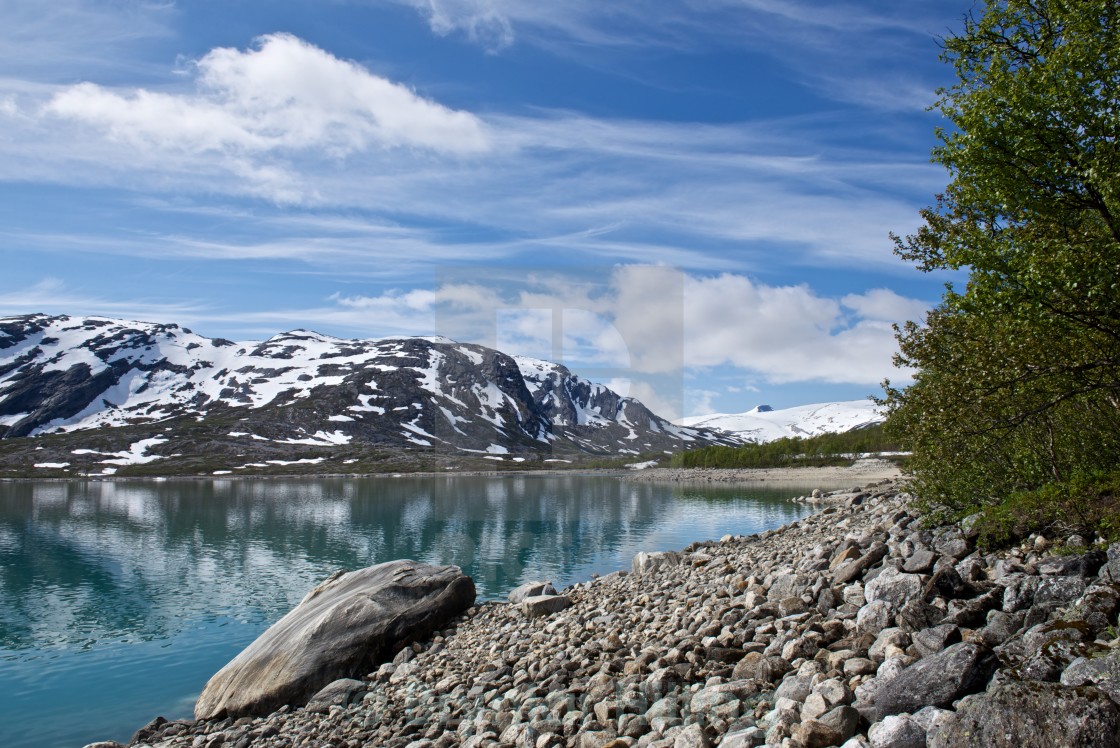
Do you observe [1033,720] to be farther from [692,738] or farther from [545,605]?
[545,605]

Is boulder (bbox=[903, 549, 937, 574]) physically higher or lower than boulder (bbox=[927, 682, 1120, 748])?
higher

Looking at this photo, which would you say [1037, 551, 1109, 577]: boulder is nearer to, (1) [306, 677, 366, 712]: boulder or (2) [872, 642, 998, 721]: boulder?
(2) [872, 642, 998, 721]: boulder

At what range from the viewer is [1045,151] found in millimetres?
17172

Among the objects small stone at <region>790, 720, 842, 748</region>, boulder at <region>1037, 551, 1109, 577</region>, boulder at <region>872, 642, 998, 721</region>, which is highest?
boulder at <region>1037, 551, 1109, 577</region>

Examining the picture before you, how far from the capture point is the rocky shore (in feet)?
32.4

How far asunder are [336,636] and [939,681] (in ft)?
61.9

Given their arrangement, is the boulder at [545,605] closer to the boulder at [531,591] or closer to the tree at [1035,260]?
the boulder at [531,591]

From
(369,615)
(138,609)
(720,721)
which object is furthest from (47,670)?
(720,721)

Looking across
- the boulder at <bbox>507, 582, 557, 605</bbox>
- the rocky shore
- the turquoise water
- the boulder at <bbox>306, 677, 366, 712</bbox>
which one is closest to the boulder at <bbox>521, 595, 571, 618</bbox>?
the rocky shore

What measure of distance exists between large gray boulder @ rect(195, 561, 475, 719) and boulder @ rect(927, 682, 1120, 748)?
18597 millimetres

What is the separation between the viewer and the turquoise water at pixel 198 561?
26672 mm

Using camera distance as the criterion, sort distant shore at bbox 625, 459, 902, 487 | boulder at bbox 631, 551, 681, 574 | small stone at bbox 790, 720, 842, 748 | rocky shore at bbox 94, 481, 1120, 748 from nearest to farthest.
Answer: rocky shore at bbox 94, 481, 1120, 748 → small stone at bbox 790, 720, 842, 748 → boulder at bbox 631, 551, 681, 574 → distant shore at bbox 625, 459, 902, 487

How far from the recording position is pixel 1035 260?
1447cm

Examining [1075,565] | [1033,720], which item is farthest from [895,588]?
[1033,720]
